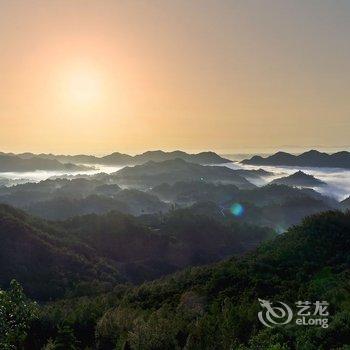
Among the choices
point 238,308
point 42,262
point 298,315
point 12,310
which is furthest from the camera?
point 42,262

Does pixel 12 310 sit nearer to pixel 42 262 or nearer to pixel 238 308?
pixel 238 308

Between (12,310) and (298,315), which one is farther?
(298,315)

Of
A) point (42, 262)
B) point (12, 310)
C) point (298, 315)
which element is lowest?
point (42, 262)

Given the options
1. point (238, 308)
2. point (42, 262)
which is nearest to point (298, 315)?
point (238, 308)

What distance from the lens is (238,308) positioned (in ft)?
103

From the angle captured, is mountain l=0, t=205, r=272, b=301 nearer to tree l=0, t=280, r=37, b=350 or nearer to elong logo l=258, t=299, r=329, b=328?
elong logo l=258, t=299, r=329, b=328

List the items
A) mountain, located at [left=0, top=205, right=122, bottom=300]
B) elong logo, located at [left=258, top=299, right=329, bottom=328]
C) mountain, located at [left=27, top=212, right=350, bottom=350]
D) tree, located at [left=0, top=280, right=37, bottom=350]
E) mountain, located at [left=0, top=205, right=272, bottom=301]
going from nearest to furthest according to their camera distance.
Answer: tree, located at [left=0, top=280, right=37, bottom=350]
mountain, located at [left=27, top=212, right=350, bottom=350]
elong logo, located at [left=258, top=299, right=329, bottom=328]
mountain, located at [left=0, top=205, right=122, bottom=300]
mountain, located at [left=0, top=205, right=272, bottom=301]

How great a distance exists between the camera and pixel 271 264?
2029 inches

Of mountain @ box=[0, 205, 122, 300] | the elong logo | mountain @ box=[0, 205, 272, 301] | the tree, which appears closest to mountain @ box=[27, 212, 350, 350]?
the elong logo

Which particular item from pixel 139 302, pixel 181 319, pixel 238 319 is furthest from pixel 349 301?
pixel 139 302

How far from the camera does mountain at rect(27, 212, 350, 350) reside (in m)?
22.0

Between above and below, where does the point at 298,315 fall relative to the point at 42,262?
above

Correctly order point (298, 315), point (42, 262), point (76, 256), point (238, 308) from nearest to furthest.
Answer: point (298, 315) < point (238, 308) < point (42, 262) < point (76, 256)

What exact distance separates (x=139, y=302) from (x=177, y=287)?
20.2ft
